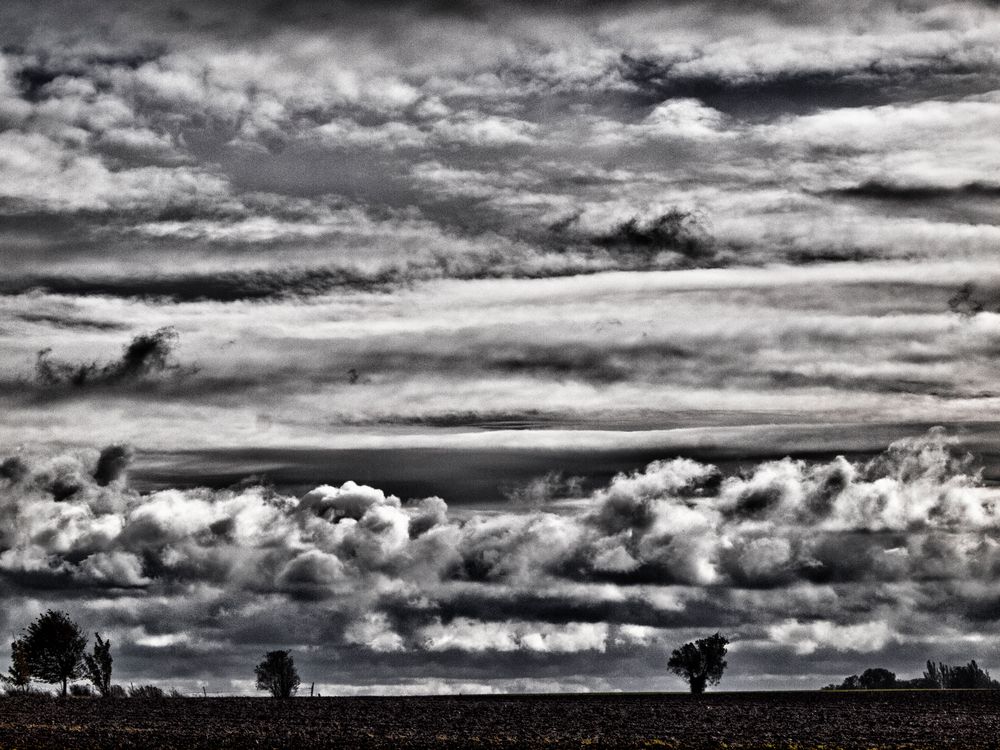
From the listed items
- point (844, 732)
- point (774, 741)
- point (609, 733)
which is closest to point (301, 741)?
point (609, 733)

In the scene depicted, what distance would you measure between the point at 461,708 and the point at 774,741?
217 feet

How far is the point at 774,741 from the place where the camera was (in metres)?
98.6

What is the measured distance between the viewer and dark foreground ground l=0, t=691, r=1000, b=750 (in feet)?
317

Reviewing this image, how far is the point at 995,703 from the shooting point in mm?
182125

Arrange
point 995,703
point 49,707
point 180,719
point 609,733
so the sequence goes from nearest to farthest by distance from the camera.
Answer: point 609,733
point 180,719
point 49,707
point 995,703

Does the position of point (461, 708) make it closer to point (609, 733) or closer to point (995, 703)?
point (609, 733)

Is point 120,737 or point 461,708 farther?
point 461,708

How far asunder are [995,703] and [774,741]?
3842 inches

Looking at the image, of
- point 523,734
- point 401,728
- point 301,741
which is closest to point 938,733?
point 523,734

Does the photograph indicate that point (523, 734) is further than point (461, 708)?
No

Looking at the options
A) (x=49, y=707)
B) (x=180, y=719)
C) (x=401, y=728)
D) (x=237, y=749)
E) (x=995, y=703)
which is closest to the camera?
(x=237, y=749)

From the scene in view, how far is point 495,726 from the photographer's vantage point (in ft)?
383

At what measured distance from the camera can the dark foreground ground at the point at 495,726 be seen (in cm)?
9650

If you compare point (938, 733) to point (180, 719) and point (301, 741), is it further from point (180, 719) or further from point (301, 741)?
point (180, 719)
